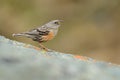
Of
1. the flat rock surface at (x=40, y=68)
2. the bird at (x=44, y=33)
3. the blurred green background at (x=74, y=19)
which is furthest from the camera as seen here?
the blurred green background at (x=74, y=19)

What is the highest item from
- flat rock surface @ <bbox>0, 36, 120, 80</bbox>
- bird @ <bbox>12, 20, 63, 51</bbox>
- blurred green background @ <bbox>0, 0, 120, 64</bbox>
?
blurred green background @ <bbox>0, 0, 120, 64</bbox>

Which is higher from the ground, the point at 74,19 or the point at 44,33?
the point at 74,19

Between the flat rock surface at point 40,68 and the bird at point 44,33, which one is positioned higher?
the bird at point 44,33

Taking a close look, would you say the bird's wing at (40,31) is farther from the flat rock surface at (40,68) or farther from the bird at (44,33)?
the flat rock surface at (40,68)

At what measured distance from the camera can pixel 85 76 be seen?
13.6 feet

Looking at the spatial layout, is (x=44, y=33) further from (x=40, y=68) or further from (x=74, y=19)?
(x=74, y=19)

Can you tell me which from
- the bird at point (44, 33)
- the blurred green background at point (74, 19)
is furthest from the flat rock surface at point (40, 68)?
the blurred green background at point (74, 19)

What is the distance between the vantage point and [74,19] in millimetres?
18047

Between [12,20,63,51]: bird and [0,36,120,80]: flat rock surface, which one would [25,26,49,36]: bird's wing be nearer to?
[12,20,63,51]: bird

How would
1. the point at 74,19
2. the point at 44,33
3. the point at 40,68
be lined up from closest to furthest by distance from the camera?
the point at 40,68 < the point at 44,33 < the point at 74,19

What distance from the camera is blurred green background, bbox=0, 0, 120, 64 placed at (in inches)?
674

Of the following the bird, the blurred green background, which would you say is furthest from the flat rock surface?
the blurred green background

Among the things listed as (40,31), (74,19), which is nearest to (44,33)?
(40,31)

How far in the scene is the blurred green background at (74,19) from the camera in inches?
674
